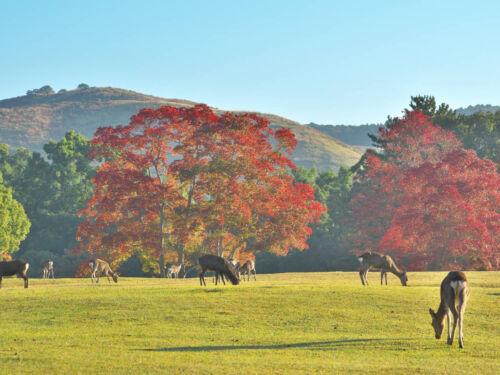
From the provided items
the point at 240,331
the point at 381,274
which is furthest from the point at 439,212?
the point at 240,331

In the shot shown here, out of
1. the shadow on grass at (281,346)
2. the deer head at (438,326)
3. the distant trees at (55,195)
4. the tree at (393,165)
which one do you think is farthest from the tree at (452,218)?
the distant trees at (55,195)

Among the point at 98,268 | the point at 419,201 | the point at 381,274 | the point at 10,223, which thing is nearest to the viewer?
the point at 381,274

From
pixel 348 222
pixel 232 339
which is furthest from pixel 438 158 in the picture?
pixel 232 339

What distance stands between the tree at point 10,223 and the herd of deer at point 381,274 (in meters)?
16.2

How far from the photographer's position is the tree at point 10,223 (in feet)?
217

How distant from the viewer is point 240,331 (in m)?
23.9

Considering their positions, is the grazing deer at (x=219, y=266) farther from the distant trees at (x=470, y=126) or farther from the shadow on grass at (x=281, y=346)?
the distant trees at (x=470, y=126)

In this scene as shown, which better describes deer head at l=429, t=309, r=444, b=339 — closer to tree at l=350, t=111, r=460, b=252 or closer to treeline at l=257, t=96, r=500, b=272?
treeline at l=257, t=96, r=500, b=272

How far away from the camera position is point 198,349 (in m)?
20.2

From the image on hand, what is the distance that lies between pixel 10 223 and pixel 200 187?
24668 mm

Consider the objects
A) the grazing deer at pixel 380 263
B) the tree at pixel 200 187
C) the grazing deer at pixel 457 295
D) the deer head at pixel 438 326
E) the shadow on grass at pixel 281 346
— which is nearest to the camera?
the shadow on grass at pixel 281 346

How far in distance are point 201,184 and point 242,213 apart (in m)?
4.59

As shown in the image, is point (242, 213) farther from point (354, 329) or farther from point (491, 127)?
point (491, 127)

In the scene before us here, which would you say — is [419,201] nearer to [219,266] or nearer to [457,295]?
[219,266]
